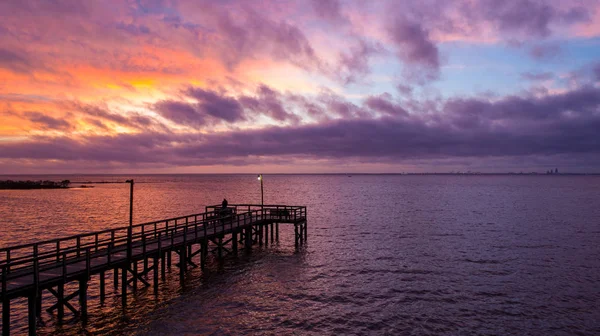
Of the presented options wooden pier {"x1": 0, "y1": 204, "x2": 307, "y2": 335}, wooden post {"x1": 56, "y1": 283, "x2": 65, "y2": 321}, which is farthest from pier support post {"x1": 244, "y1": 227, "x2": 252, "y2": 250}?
wooden post {"x1": 56, "y1": 283, "x2": 65, "y2": 321}

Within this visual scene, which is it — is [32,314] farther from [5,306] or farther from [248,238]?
[248,238]

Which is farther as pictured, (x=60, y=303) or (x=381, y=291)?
(x=381, y=291)

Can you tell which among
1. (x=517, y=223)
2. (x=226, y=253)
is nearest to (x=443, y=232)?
(x=517, y=223)

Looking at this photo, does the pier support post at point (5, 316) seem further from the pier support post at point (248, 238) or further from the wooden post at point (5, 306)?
the pier support post at point (248, 238)

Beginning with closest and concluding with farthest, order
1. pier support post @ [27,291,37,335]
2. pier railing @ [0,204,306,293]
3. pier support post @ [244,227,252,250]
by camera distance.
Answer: pier support post @ [27,291,37,335], pier railing @ [0,204,306,293], pier support post @ [244,227,252,250]

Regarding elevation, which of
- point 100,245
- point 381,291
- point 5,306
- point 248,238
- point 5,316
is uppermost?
point 100,245

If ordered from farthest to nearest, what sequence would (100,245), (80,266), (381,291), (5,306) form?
1. (381,291)
2. (100,245)
3. (80,266)
4. (5,306)

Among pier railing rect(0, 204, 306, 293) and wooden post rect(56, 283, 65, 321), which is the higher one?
pier railing rect(0, 204, 306, 293)

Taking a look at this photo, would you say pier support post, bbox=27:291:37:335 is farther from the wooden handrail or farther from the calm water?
the calm water

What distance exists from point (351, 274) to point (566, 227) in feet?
117

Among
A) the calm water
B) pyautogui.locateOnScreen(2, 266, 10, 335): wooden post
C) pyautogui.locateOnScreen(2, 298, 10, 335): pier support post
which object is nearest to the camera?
pyautogui.locateOnScreen(2, 266, 10, 335): wooden post

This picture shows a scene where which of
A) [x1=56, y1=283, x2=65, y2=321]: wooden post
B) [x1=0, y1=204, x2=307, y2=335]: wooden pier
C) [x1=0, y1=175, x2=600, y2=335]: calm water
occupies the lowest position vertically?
[x1=0, y1=175, x2=600, y2=335]: calm water

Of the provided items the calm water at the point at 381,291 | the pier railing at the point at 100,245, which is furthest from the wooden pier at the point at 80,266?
the calm water at the point at 381,291

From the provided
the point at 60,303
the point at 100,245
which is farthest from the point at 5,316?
the point at 100,245
